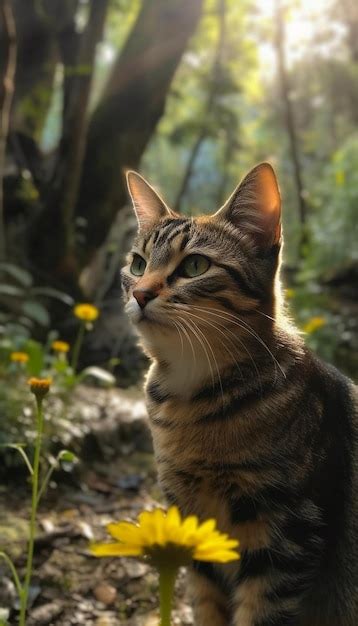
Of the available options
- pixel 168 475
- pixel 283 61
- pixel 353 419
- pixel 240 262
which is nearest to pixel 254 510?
pixel 168 475

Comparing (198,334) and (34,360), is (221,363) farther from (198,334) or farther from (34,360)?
(34,360)

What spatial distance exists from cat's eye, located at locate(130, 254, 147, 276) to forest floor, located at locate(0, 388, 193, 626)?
3.96ft

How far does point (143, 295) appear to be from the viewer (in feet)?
6.36

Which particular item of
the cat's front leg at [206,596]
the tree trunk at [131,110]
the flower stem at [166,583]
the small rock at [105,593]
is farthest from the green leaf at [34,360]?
A: the flower stem at [166,583]

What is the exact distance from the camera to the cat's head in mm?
1955

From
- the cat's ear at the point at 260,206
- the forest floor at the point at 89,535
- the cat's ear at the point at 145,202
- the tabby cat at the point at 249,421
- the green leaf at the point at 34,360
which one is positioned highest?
the cat's ear at the point at 260,206

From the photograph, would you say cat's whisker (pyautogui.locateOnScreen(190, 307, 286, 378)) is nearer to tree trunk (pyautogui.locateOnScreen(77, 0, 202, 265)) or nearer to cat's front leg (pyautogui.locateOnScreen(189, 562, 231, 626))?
cat's front leg (pyautogui.locateOnScreen(189, 562, 231, 626))

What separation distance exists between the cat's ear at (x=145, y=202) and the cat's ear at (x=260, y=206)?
1.54 ft

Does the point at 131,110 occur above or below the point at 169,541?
above

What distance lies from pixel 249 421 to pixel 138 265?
791mm

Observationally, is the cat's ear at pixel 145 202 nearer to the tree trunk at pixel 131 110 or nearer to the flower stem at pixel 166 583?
the flower stem at pixel 166 583

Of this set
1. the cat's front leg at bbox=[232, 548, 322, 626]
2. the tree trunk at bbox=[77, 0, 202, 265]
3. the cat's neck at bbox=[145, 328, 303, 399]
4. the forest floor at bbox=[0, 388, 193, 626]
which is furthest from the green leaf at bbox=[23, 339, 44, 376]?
the tree trunk at bbox=[77, 0, 202, 265]

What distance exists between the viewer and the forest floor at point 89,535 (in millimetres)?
2385

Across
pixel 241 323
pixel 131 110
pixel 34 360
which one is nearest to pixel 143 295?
pixel 241 323
